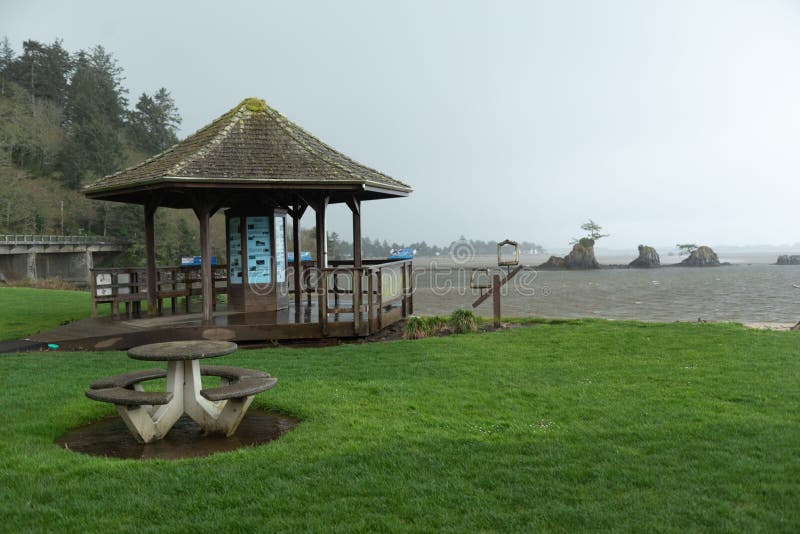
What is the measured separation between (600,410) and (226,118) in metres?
11.3

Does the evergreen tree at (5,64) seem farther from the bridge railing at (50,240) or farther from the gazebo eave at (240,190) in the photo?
the gazebo eave at (240,190)

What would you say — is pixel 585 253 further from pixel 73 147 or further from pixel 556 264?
pixel 73 147

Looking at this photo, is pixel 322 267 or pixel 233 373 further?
pixel 322 267

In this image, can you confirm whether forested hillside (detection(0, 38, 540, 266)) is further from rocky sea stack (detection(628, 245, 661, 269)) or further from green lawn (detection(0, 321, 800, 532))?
rocky sea stack (detection(628, 245, 661, 269))

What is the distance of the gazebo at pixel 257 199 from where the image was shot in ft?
40.5

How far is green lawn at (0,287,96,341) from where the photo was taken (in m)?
15.4

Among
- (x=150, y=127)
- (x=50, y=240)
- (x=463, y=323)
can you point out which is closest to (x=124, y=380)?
(x=463, y=323)

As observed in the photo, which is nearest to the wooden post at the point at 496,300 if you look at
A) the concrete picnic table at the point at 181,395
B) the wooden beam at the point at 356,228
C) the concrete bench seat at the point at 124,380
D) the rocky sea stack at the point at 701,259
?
the wooden beam at the point at 356,228

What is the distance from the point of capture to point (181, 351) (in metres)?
6.09

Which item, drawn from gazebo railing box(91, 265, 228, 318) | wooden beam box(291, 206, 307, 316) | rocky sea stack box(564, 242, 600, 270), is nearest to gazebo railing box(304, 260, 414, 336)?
wooden beam box(291, 206, 307, 316)

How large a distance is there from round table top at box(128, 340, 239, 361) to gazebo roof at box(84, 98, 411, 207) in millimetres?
5906

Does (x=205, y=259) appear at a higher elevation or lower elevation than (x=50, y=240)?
lower

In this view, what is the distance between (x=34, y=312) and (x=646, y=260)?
482ft

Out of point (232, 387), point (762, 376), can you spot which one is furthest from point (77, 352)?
point (762, 376)
